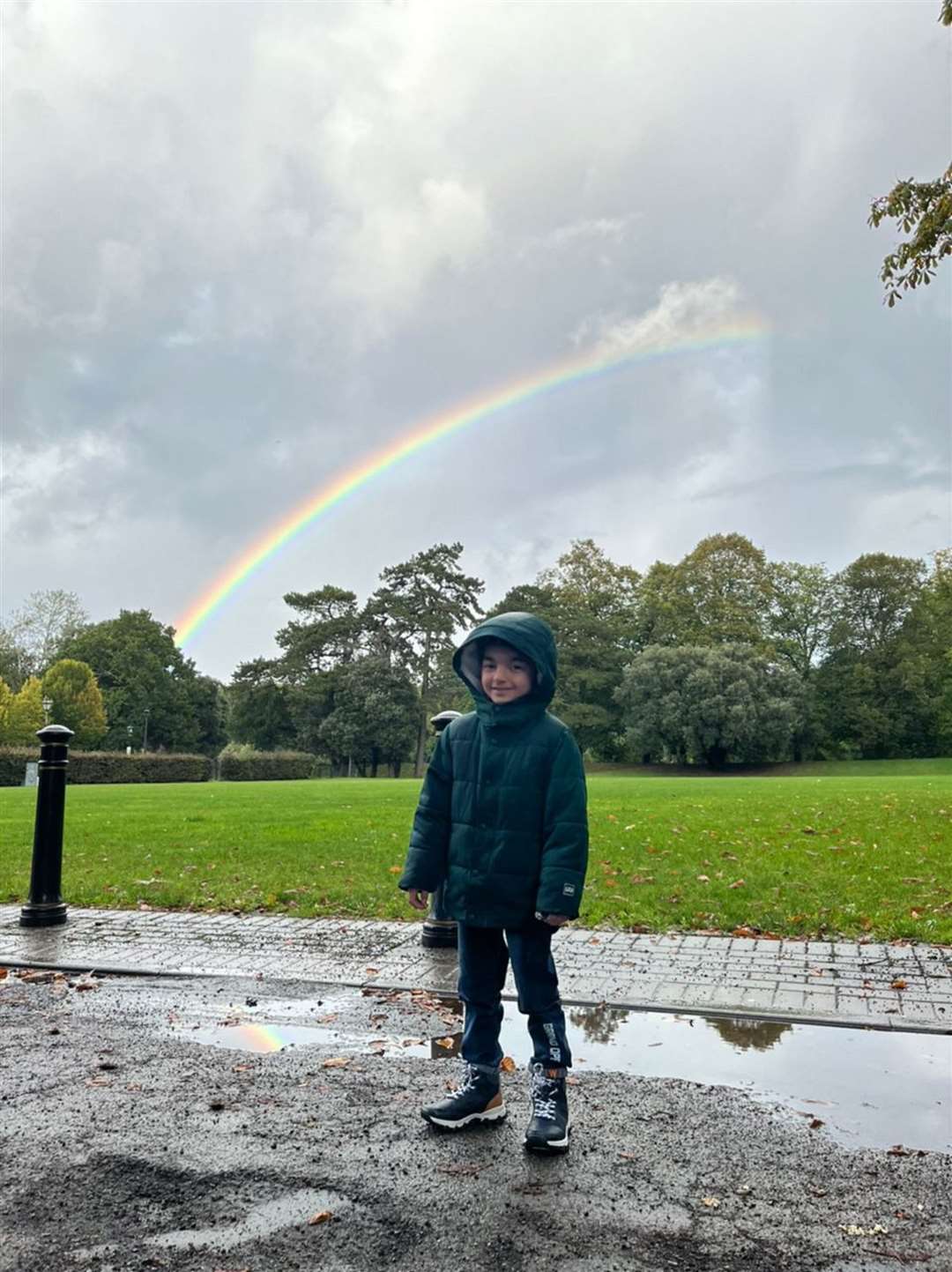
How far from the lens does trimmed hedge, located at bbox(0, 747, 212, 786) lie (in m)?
39.3

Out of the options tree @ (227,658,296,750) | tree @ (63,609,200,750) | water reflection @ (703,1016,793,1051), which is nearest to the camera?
water reflection @ (703,1016,793,1051)

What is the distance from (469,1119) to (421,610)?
216 ft

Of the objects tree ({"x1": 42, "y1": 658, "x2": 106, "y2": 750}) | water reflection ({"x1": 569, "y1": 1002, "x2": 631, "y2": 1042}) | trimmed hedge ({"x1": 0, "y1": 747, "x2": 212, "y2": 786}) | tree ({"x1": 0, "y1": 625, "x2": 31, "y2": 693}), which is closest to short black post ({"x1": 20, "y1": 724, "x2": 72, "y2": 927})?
water reflection ({"x1": 569, "y1": 1002, "x2": 631, "y2": 1042})

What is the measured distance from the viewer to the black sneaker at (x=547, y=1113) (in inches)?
128

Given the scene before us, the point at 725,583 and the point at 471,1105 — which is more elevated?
the point at 725,583

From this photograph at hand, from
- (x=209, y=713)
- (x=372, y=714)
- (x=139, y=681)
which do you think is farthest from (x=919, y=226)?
(x=209, y=713)

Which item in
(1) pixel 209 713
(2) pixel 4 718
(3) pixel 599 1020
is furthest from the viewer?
(1) pixel 209 713

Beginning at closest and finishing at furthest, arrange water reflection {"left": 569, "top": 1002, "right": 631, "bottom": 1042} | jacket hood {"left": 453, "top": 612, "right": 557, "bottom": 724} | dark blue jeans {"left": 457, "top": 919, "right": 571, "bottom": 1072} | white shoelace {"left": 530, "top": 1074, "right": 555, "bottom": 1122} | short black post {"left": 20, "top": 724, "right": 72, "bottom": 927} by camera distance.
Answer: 1. white shoelace {"left": 530, "top": 1074, "right": 555, "bottom": 1122}
2. dark blue jeans {"left": 457, "top": 919, "right": 571, "bottom": 1072}
3. jacket hood {"left": 453, "top": 612, "right": 557, "bottom": 724}
4. water reflection {"left": 569, "top": 1002, "right": 631, "bottom": 1042}
5. short black post {"left": 20, "top": 724, "right": 72, "bottom": 927}

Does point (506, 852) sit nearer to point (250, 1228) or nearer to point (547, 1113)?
point (547, 1113)

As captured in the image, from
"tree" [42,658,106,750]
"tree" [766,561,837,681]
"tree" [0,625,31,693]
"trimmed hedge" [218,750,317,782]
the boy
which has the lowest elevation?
"trimmed hedge" [218,750,317,782]

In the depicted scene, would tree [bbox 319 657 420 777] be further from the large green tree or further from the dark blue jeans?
the dark blue jeans

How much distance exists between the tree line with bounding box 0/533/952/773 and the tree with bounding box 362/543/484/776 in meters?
0.14

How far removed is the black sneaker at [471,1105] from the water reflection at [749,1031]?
1382 mm

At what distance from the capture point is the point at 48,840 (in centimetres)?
750
